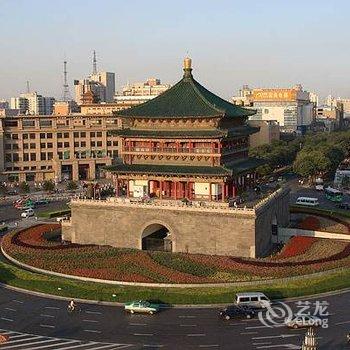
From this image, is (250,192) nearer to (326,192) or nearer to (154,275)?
(154,275)

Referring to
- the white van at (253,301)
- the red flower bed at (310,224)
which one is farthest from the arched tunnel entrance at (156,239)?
the white van at (253,301)

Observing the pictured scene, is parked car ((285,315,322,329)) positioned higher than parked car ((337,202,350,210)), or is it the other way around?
parked car ((337,202,350,210))

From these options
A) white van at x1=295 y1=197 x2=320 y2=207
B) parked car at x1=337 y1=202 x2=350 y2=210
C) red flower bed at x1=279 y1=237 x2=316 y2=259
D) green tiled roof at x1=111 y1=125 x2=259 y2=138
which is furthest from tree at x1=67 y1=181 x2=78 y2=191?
red flower bed at x1=279 y1=237 x2=316 y2=259

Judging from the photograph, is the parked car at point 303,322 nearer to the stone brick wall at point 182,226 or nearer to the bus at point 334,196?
the stone brick wall at point 182,226

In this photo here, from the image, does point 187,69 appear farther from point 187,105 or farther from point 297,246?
point 297,246

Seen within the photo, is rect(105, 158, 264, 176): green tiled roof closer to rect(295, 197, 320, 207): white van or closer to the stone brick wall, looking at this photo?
the stone brick wall

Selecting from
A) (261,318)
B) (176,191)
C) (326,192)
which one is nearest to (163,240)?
(176,191)
